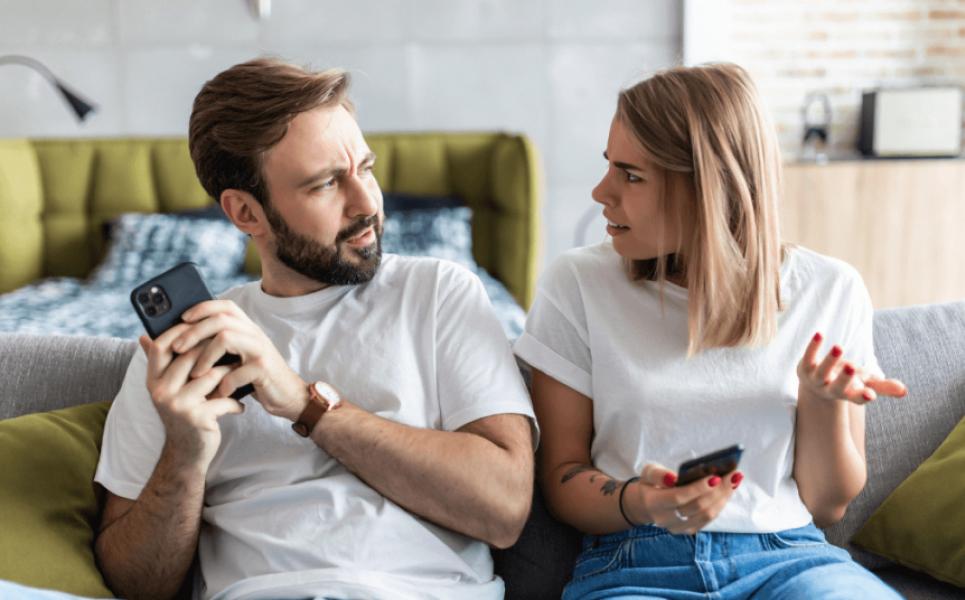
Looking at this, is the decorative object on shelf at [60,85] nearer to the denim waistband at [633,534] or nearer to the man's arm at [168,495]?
the man's arm at [168,495]

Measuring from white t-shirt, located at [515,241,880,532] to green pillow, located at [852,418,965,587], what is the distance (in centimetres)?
24

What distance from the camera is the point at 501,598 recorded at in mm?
1402

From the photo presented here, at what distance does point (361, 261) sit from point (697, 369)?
50cm

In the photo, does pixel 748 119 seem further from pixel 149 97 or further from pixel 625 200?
pixel 149 97

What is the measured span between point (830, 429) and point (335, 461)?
0.67m

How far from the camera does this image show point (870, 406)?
1637 millimetres

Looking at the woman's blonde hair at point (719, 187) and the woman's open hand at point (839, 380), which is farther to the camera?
the woman's blonde hair at point (719, 187)

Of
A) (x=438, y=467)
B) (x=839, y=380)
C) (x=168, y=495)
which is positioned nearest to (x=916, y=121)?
(x=839, y=380)

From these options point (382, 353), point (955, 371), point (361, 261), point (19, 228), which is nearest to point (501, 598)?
point (382, 353)

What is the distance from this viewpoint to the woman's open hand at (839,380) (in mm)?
1229

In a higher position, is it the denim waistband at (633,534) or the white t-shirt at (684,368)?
the white t-shirt at (684,368)

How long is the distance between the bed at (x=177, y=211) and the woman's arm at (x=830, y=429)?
7.03 feet

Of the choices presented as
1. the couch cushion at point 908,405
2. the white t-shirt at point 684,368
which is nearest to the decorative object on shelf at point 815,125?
the couch cushion at point 908,405

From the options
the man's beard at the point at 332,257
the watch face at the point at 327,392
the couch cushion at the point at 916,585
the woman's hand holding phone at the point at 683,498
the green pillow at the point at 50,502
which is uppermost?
the man's beard at the point at 332,257
